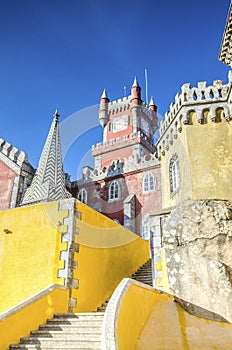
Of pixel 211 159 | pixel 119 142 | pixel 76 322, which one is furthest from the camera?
pixel 119 142

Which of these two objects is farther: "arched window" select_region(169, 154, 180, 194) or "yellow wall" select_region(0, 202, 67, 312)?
"arched window" select_region(169, 154, 180, 194)

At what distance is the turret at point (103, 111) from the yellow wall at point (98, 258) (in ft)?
91.6

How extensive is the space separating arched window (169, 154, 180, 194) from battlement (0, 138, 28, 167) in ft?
41.2

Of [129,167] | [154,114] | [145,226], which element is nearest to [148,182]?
[129,167]

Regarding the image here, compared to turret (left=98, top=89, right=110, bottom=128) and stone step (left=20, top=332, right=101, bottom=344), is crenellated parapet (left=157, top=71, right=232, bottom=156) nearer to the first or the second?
stone step (left=20, top=332, right=101, bottom=344)

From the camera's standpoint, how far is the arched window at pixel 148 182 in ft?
74.7

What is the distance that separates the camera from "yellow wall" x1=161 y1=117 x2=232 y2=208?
10734 mm

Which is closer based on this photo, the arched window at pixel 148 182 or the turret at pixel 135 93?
the arched window at pixel 148 182

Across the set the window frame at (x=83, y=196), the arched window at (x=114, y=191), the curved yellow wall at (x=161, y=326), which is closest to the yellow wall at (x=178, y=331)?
the curved yellow wall at (x=161, y=326)

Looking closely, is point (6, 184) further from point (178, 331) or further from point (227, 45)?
point (178, 331)

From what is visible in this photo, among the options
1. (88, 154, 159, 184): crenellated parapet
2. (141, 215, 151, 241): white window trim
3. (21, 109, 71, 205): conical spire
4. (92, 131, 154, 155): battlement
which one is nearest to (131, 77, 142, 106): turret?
(92, 131, 154, 155): battlement

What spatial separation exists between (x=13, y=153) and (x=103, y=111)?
19.0 meters

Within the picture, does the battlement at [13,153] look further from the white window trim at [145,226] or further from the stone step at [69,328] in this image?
the stone step at [69,328]

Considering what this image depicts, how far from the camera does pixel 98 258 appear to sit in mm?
10125
